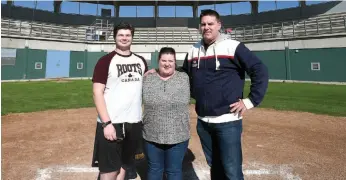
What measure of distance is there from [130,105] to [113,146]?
0.56 meters

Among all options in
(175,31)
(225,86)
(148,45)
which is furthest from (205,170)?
(175,31)

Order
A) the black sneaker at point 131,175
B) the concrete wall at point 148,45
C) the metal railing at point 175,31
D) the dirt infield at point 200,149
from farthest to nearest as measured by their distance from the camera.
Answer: the metal railing at point 175,31 → the concrete wall at point 148,45 → the dirt infield at point 200,149 → the black sneaker at point 131,175

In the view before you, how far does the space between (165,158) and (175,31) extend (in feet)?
115

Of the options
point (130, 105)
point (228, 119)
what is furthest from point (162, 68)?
point (228, 119)

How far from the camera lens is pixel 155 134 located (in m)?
2.78

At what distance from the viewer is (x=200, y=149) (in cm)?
542

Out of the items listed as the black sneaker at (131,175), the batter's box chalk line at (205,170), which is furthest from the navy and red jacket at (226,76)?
the black sneaker at (131,175)

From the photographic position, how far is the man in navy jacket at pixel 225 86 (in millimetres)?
2695

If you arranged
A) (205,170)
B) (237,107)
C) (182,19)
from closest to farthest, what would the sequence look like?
(237,107), (205,170), (182,19)

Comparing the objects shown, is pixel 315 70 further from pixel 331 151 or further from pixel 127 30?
pixel 127 30

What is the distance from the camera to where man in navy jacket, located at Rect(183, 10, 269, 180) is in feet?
8.84

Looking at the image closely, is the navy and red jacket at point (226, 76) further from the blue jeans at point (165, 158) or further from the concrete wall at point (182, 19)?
the concrete wall at point (182, 19)

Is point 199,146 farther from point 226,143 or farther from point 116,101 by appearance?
point 116,101

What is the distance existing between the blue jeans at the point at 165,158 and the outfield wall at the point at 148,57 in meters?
24.6
